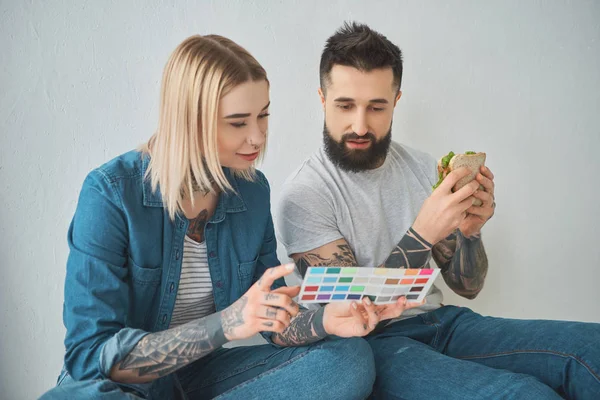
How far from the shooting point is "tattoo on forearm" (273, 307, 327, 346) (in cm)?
156

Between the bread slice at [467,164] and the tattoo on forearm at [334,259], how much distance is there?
0.34 metres

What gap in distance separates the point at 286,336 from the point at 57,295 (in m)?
0.82

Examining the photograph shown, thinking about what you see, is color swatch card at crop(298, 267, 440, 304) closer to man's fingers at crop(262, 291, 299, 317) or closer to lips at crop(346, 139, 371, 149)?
man's fingers at crop(262, 291, 299, 317)

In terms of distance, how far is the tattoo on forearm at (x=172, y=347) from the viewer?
4.67 ft

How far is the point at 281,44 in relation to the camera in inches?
85.4

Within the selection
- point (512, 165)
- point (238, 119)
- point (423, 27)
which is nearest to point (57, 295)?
point (238, 119)

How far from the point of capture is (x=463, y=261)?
201 cm

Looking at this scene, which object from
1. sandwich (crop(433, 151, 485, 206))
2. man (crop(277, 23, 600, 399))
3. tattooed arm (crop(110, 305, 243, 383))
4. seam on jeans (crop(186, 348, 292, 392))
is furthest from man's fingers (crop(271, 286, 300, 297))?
sandwich (crop(433, 151, 485, 206))

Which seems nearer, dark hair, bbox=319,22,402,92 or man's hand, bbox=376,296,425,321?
man's hand, bbox=376,296,425,321

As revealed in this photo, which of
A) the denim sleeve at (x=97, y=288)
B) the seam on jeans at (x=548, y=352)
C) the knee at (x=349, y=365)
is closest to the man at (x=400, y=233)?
the seam on jeans at (x=548, y=352)

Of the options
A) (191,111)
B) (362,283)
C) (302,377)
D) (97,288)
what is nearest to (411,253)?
(362,283)

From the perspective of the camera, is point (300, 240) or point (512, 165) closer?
point (300, 240)

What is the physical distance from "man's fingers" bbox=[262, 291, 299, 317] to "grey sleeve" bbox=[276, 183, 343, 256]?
437mm

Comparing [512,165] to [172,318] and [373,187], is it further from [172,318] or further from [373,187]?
[172,318]
